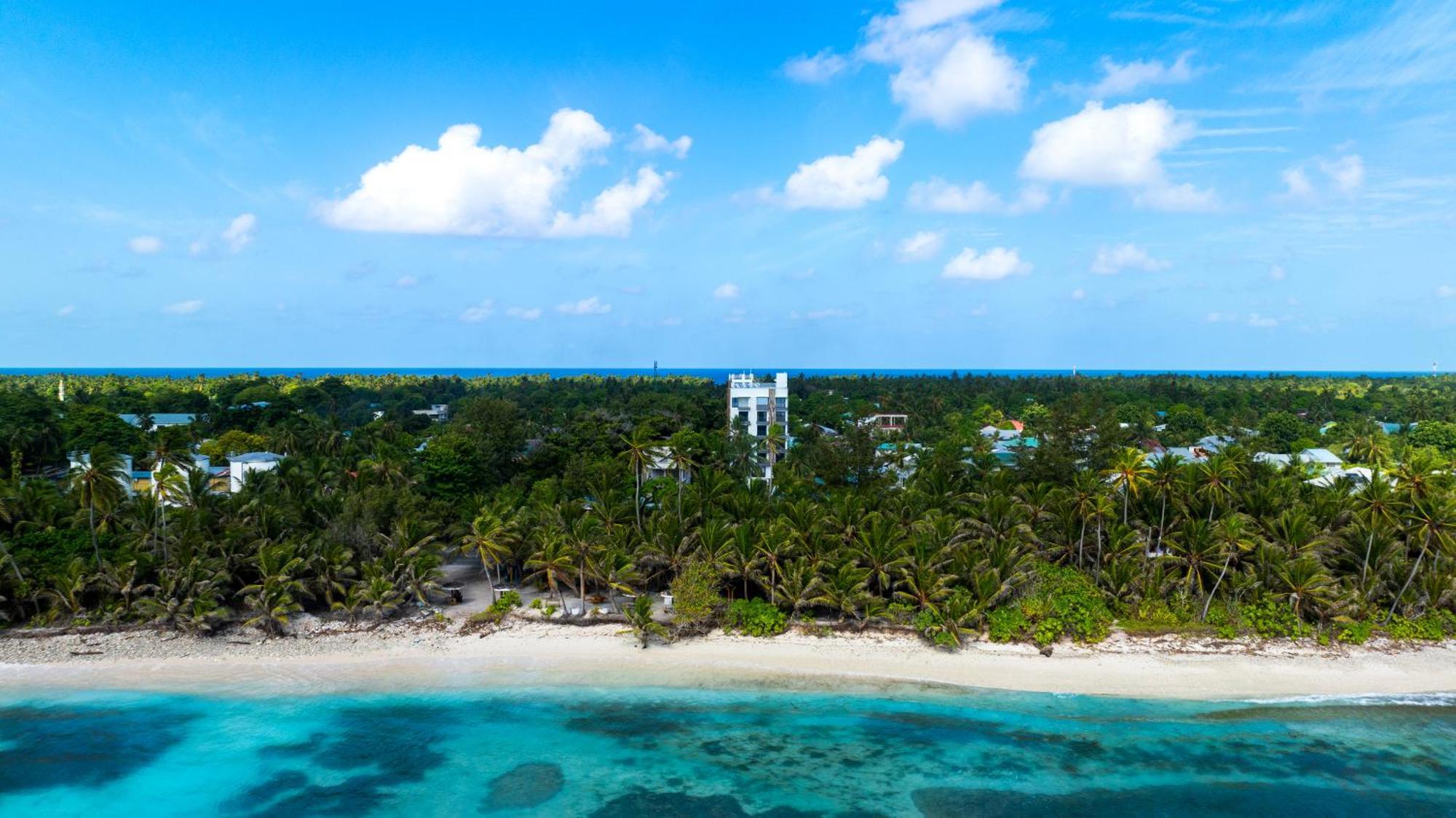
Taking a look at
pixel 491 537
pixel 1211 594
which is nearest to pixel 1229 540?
pixel 1211 594

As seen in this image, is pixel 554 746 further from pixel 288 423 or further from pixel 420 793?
pixel 288 423

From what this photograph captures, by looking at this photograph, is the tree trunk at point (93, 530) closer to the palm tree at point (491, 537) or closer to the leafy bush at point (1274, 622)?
the palm tree at point (491, 537)

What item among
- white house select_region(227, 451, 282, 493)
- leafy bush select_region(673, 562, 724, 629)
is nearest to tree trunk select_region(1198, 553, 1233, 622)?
leafy bush select_region(673, 562, 724, 629)

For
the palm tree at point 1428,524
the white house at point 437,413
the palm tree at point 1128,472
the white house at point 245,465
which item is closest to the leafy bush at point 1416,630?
the palm tree at point 1428,524

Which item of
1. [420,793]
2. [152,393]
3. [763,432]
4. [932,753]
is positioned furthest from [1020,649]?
[152,393]

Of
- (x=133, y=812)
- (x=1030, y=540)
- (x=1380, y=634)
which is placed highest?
(x=1030, y=540)

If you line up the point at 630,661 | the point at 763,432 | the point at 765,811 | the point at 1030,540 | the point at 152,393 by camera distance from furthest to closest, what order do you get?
the point at 152,393 < the point at 763,432 < the point at 1030,540 < the point at 630,661 < the point at 765,811

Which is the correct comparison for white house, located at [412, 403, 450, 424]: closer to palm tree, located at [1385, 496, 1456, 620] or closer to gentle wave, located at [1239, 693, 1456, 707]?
gentle wave, located at [1239, 693, 1456, 707]

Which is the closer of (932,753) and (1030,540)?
(932,753)
